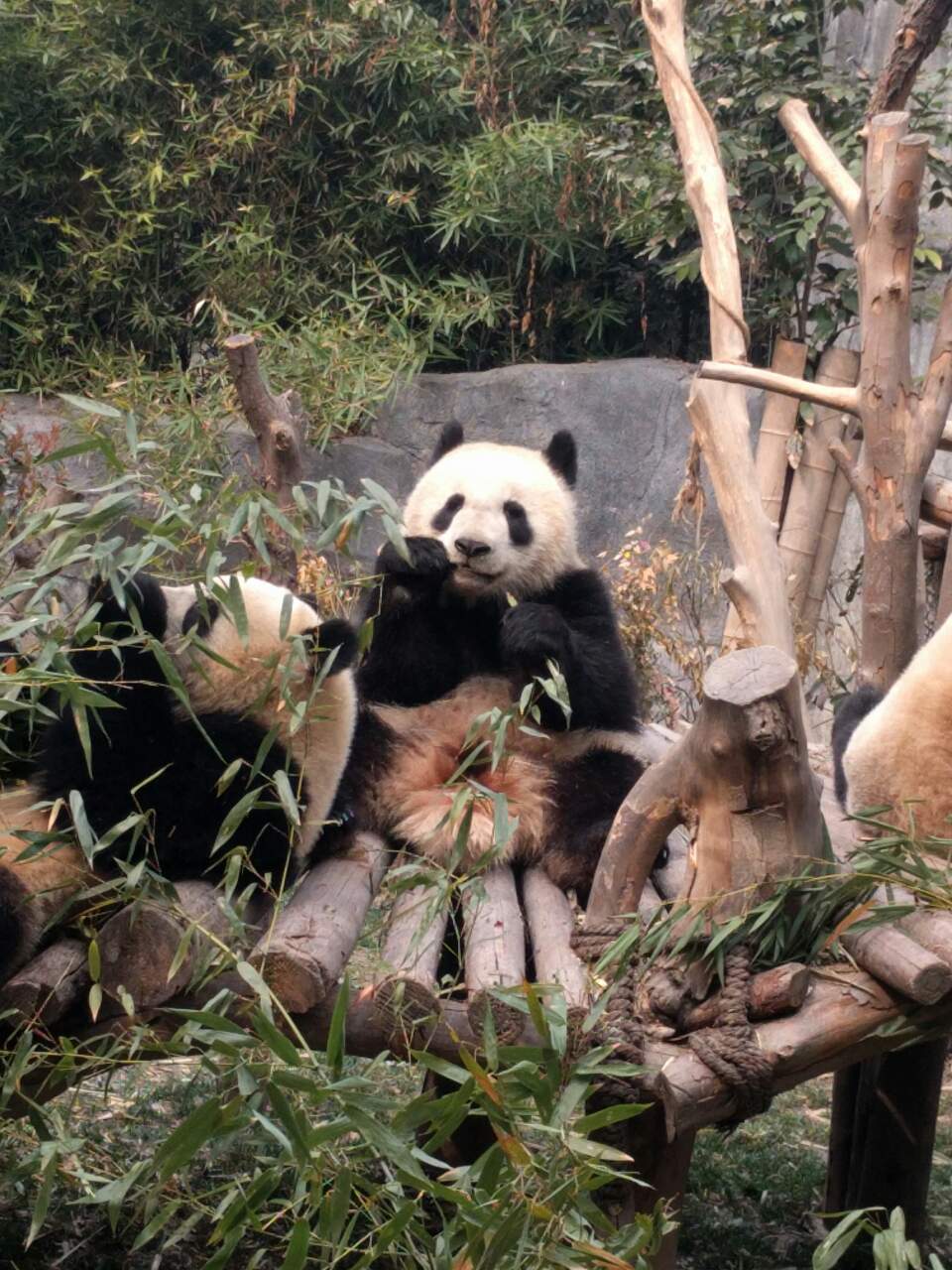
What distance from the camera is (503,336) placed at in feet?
27.0

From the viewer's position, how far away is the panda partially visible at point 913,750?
9.36ft

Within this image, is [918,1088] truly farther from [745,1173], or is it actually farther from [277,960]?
[277,960]

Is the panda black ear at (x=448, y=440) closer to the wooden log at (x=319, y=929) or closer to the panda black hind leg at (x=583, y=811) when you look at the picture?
the panda black hind leg at (x=583, y=811)

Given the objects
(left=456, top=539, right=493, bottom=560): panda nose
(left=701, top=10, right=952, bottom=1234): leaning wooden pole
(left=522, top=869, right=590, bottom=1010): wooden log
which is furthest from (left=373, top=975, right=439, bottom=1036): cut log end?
(left=701, top=10, right=952, bottom=1234): leaning wooden pole

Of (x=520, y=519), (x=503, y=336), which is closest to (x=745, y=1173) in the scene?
(x=520, y=519)

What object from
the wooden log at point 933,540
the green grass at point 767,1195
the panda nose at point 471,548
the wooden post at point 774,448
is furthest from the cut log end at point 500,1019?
the wooden post at point 774,448

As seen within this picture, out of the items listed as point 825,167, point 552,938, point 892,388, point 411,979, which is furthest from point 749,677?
point 825,167

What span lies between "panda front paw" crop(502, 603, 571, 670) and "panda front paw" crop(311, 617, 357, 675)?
56 centimetres

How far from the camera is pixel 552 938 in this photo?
8.72ft

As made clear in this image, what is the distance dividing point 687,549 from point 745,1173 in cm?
397

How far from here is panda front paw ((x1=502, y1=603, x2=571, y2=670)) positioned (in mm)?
3203

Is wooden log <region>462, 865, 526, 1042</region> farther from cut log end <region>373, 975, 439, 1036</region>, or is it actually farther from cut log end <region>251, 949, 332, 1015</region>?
cut log end <region>251, 949, 332, 1015</region>

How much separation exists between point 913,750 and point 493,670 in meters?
1.02

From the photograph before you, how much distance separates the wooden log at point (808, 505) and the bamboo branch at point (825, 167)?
4.15 ft
